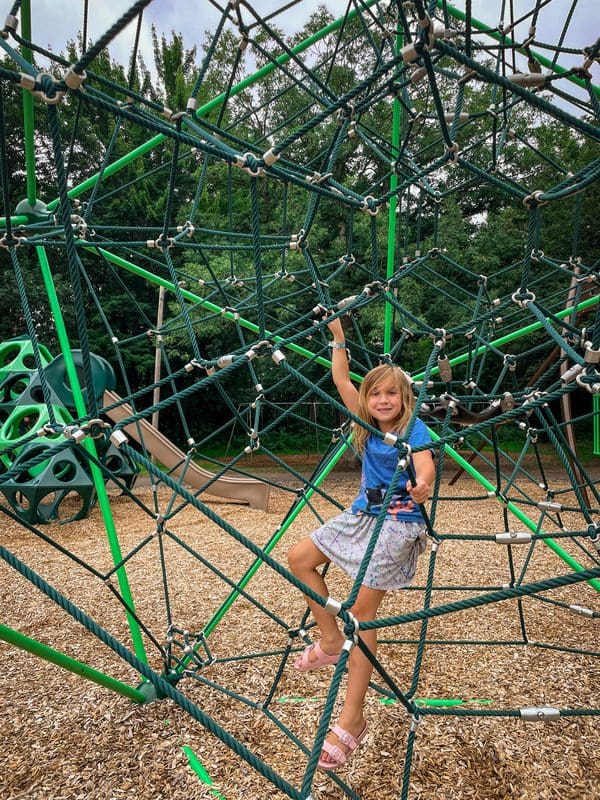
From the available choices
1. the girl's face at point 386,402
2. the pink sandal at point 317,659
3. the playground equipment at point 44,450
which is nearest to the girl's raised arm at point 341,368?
the girl's face at point 386,402

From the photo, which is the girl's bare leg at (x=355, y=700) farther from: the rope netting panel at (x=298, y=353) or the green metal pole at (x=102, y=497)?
the green metal pole at (x=102, y=497)

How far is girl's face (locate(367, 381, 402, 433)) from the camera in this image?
140cm

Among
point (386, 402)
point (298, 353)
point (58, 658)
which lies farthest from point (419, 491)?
point (298, 353)

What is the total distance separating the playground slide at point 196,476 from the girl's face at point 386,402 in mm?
3090

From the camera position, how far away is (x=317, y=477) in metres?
1.91

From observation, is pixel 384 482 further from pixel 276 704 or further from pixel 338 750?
pixel 276 704

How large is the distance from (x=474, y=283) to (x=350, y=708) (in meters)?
6.32

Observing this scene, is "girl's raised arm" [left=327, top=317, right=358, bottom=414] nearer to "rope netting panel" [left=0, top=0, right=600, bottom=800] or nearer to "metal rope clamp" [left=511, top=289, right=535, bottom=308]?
"rope netting panel" [left=0, top=0, right=600, bottom=800]

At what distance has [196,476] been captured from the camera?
4.62 metres

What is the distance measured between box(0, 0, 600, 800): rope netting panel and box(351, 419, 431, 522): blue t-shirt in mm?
89

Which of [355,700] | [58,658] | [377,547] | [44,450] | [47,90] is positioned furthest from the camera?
[44,450]

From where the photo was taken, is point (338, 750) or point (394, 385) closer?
point (338, 750)

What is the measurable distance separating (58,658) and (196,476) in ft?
11.9

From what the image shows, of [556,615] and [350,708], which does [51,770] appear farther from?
[556,615]
